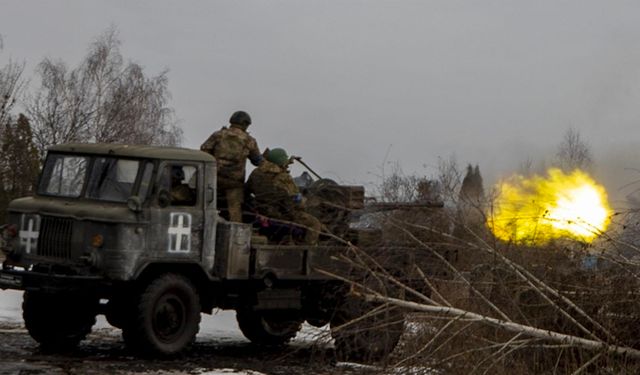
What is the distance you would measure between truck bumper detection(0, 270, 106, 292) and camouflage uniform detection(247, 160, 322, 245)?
2.43 metres

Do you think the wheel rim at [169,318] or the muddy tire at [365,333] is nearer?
the muddy tire at [365,333]

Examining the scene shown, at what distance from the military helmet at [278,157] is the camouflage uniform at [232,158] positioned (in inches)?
5.7

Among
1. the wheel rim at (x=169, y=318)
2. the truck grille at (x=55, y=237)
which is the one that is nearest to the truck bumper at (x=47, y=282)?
the truck grille at (x=55, y=237)

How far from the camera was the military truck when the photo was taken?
1272 cm

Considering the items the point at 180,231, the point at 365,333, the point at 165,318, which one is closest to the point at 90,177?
the point at 180,231

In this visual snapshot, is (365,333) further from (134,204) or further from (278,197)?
(134,204)

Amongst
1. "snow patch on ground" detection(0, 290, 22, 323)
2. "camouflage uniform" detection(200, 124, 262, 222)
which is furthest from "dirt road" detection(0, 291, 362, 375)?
"camouflage uniform" detection(200, 124, 262, 222)

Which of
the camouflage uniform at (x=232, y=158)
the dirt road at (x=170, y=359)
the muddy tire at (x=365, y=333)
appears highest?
the camouflage uniform at (x=232, y=158)

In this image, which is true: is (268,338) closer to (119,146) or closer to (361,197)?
(361,197)

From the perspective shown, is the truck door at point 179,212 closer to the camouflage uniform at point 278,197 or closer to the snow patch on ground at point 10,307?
the camouflage uniform at point 278,197

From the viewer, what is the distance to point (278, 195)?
46.6 ft

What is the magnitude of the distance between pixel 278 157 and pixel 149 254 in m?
2.27

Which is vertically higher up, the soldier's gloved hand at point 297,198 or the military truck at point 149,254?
the soldier's gloved hand at point 297,198

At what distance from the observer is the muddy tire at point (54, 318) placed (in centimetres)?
1337
